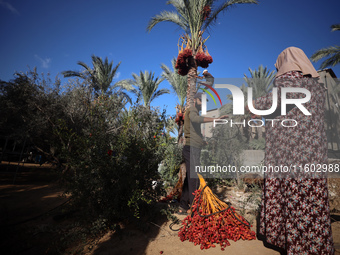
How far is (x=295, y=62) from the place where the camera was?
2240 millimetres

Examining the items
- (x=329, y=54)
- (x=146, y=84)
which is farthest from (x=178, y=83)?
(x=329, y=54)

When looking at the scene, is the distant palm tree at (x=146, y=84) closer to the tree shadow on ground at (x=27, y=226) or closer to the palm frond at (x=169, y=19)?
the palm frond at (x=169, y=19)

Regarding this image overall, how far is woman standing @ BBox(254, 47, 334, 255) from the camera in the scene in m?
1.83

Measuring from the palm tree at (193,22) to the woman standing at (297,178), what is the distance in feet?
14.4

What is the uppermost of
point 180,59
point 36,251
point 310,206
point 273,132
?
point 180,59

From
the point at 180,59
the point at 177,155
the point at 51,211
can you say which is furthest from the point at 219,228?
the point at 180,59

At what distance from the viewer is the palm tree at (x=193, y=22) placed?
22.5 feet

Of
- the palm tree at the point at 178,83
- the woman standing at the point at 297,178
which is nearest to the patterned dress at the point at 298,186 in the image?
the woman standing at the point at 297,178

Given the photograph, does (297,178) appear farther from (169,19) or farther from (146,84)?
(146,84)

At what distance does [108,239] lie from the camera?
2.42 m

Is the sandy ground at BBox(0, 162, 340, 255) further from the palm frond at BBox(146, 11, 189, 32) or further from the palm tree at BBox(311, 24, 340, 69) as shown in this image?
the palm tree at BBox(311, 24, 340, 69)

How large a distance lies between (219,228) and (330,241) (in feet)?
3.83

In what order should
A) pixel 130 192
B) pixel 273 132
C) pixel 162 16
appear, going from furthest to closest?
pixel 162 16 < pixel 130 192 < pixel 273 132

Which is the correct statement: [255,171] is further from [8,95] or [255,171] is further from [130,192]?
[8,95]
